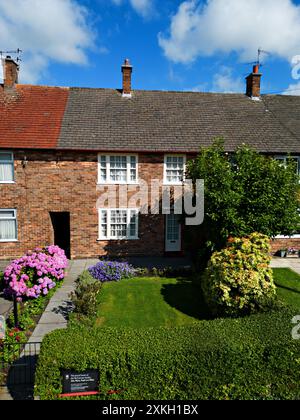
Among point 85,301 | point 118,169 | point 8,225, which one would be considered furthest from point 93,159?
point 85,301

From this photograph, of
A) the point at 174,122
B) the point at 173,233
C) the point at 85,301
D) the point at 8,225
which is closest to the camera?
the point at 85,301

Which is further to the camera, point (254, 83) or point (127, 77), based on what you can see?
point (254, 83)

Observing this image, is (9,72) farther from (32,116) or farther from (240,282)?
(240,282)

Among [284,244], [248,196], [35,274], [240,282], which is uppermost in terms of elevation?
[248,196]

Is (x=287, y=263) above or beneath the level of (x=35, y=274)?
beneath

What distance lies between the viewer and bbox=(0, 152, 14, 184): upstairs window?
15258 millimetres

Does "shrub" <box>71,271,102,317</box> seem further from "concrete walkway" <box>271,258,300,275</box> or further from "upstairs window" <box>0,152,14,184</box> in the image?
"concrete walkway" <box>271,258,300,275</box>

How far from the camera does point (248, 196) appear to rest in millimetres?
11648

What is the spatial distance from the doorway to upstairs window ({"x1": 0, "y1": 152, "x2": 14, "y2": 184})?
126 inches

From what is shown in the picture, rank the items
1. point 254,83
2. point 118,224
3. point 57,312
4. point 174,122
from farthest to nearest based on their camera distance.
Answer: point 254,83
point 174,122
point 118,224
point 57,312

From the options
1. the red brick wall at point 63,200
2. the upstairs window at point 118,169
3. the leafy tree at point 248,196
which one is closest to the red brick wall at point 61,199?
the red brick wall at point 63,200

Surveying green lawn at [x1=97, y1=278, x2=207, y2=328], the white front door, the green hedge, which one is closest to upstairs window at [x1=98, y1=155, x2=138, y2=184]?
the white front door

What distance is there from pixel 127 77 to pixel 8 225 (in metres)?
11.8

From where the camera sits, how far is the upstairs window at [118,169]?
15836mm
